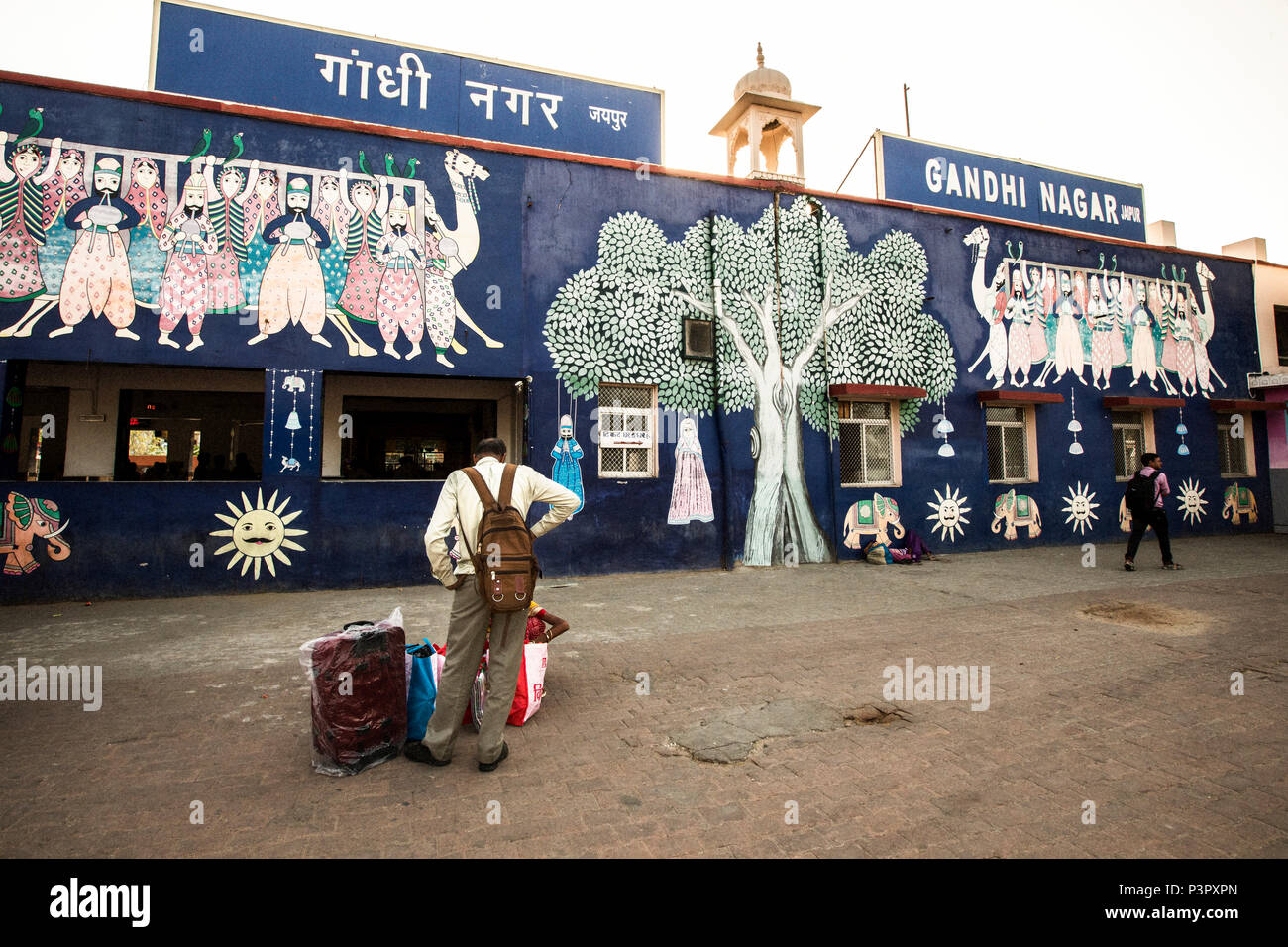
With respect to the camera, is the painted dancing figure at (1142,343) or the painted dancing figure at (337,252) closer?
the painted dancing figure at (337,252)

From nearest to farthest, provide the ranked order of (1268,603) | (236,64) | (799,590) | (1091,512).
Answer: (1268,603), (799,590), (236,64), (1091,512)

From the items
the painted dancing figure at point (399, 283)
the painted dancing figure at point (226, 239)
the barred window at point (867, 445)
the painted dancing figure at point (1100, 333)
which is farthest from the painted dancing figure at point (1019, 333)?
the painted dancing figure at point (226, 239)

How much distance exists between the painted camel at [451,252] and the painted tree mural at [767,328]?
1.47 metres

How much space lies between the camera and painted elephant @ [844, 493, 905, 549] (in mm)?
11617

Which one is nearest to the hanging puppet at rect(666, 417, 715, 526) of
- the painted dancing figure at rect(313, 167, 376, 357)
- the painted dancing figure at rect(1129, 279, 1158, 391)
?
the painted dancing figure at rect(313, 167, 376, 357)

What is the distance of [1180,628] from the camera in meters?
6.59

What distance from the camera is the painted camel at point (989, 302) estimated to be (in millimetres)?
12930

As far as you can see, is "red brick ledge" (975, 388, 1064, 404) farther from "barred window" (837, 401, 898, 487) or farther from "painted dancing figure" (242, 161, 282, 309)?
"painted dancing figure" (242, 161, 282, 309)

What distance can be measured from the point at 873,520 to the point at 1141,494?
4.15m

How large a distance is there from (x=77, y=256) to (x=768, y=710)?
33.8 feet

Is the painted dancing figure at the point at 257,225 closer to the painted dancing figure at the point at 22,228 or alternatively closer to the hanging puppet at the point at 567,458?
the painted dancing figure at the point at 22,228

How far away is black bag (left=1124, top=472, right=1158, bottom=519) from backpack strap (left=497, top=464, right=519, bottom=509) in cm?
1086

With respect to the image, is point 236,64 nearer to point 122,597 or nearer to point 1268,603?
point 122,597
